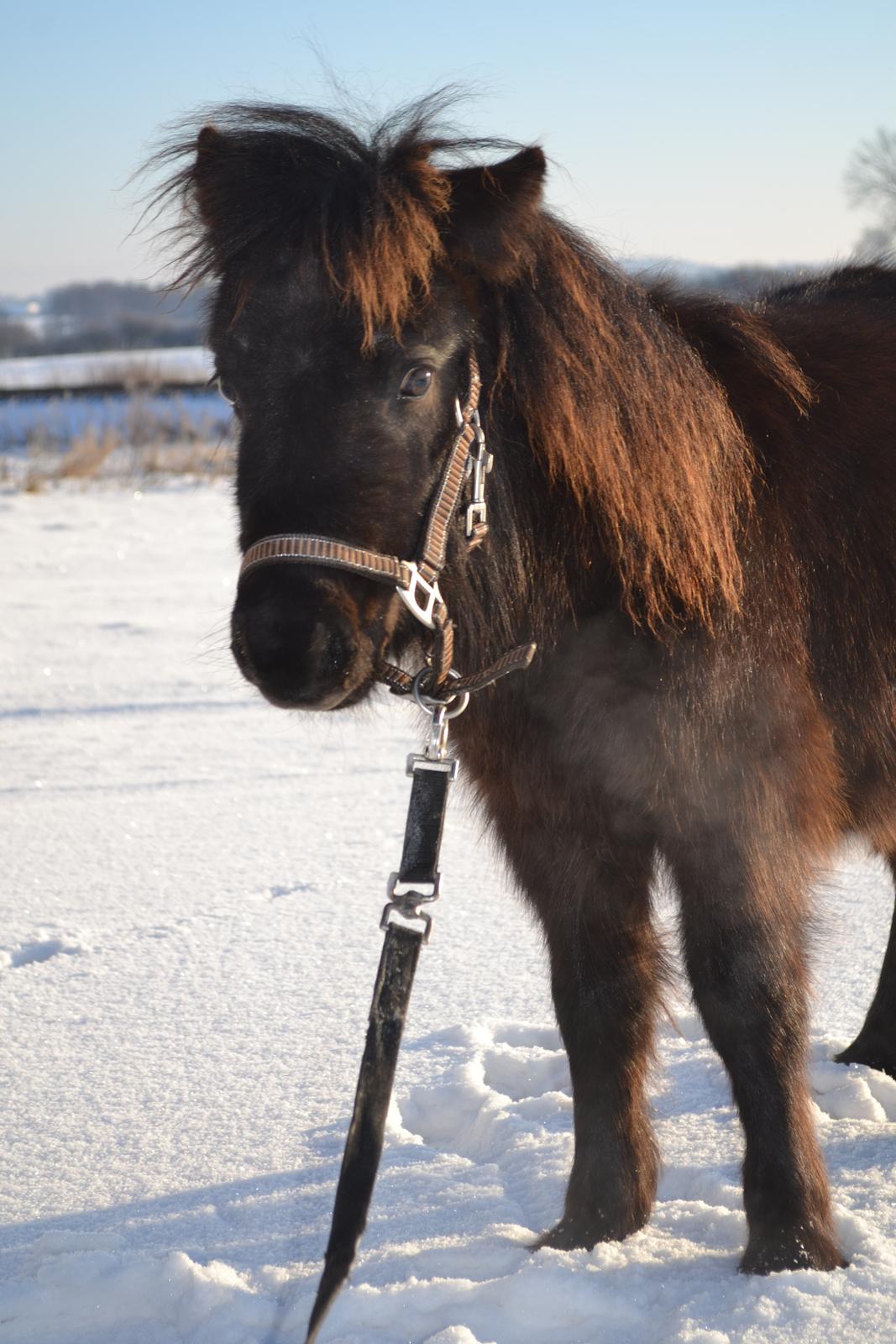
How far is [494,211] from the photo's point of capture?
66.6 inches

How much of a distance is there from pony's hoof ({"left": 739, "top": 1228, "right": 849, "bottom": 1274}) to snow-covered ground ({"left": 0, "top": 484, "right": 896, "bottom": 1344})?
0.05 m

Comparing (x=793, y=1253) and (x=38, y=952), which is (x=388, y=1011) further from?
(x=38, y=952)

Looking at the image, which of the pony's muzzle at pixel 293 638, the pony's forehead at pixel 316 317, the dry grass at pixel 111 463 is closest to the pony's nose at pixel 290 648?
the pony's muzzle at pixel 293 638

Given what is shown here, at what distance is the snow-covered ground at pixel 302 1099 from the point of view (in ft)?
5.82

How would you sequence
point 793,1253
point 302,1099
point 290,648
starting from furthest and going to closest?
point 302,1099, point 793,1253, point 290,648

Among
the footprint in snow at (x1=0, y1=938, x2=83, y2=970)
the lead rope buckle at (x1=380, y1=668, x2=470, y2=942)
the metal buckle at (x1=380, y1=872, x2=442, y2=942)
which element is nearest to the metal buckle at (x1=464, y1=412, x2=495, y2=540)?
the lead rope buckle at (x1=380, y1=668, x2=470, y2=942)

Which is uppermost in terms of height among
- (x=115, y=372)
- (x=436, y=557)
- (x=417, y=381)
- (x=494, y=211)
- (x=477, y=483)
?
(x=115, y=372)

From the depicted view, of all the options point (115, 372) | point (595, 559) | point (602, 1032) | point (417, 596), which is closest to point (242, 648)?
point (417, 596)

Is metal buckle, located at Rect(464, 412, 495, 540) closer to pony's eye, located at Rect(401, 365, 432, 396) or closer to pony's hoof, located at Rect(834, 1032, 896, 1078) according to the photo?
pony's eye, located at Rect(401, 365, 432, 396)

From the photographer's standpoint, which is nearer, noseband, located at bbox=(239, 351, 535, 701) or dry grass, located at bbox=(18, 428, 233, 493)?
noseband, located at bbox=(239, 351, 535, 701)

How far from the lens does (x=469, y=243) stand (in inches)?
67.0

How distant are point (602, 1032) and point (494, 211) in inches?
55.2

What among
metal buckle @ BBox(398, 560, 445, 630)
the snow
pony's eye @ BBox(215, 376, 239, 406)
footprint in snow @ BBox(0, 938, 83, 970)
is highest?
the snow

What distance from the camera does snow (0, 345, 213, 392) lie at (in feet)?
72.3
